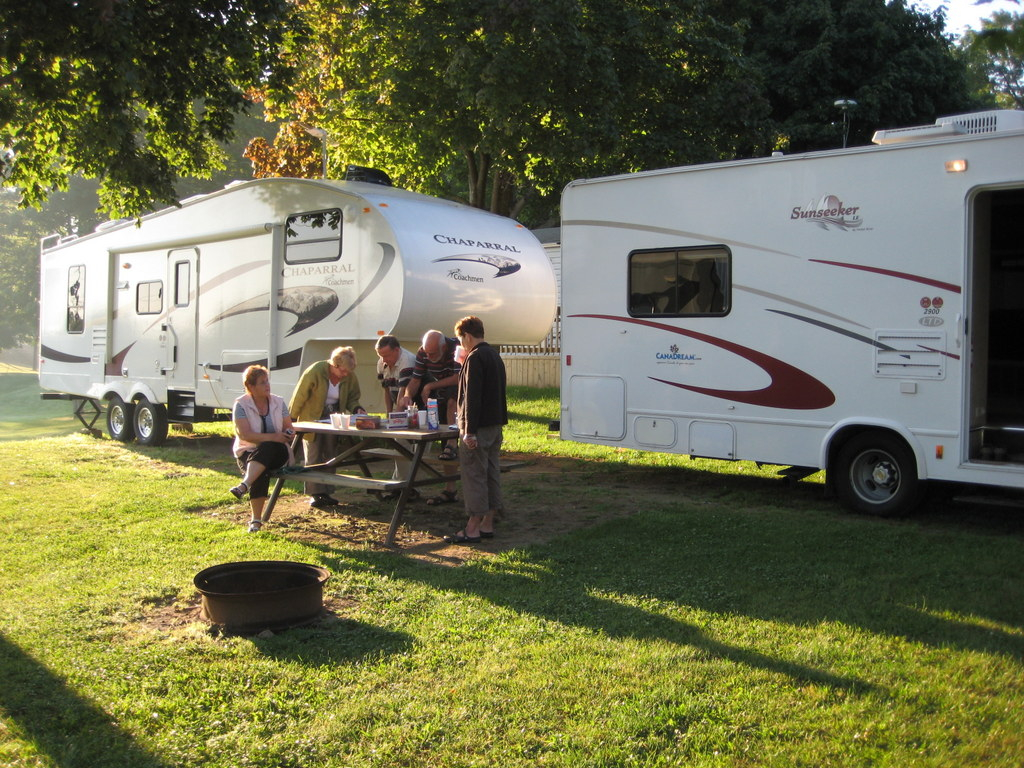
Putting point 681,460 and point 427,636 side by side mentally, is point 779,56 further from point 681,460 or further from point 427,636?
point 427,636

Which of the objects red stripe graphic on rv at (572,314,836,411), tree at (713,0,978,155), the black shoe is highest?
tree at (713,0,978,155)

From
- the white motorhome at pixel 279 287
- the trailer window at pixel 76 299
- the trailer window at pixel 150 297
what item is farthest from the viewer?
the trailer window at pixel 76 299


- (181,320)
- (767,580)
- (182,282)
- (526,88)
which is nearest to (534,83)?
(526,88)

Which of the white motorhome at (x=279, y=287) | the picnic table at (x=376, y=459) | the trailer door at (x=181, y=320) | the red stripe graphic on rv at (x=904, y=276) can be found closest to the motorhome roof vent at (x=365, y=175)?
the white motorhome at (x=279, y=287)

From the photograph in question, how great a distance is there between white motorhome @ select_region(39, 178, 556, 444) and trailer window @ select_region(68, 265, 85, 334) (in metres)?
0.18

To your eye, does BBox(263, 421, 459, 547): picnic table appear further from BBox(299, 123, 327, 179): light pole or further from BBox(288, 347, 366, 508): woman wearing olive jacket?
BBox(299, 123, 327, 179): light pole

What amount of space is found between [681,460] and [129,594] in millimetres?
6741

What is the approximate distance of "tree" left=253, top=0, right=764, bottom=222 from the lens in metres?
13.5

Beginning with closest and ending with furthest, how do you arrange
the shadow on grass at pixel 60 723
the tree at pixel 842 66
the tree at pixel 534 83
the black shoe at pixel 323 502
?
the shadow on grass at pixel 60 723
the black shoe at pixel 323 502
the tree at pixel 534 83
the tree at pixel 842 66

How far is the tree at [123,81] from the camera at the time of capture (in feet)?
26.4

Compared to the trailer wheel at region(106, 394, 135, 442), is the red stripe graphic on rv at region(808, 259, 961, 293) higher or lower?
higher

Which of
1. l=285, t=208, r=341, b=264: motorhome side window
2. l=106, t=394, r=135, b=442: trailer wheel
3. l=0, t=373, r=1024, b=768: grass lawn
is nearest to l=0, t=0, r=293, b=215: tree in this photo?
l=285, t=208, r=341, b=264: motorhome side window

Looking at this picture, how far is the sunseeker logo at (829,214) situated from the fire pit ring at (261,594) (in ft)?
17.2

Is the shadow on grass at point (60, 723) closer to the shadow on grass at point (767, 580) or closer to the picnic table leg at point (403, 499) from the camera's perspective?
the shadow on grass at point (767, 580)
